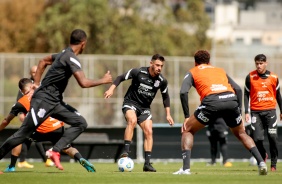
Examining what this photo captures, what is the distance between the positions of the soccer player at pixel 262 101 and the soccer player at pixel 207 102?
3877 millimetres

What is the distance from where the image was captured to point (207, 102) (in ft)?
56.1

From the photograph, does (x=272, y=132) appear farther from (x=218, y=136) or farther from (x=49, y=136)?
(x=218, y=136)

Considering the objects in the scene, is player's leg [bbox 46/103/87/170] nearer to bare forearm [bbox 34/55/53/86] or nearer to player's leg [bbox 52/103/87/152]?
player's leg [bbox 52/103/87/152]

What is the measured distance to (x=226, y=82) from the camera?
1734 centimetres

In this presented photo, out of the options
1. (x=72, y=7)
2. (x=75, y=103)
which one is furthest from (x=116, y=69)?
(x=72, y=7)

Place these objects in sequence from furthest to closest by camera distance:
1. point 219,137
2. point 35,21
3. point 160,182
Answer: point 35,21
point 219,137
point 160,182

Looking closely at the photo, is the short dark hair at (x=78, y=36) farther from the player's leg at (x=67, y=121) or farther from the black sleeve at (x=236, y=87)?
the black sleeve at (x=236, y=87)

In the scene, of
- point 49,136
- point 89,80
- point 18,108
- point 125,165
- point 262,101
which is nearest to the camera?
point 89,80

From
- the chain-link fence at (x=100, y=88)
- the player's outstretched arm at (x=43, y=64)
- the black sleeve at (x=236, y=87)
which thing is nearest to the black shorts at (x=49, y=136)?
the player's outstretched arm at (x=43, y=64)

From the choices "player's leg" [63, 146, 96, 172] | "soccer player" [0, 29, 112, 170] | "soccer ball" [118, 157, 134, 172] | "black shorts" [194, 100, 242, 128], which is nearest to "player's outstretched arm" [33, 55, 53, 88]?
"soccer player" [0, 29, 112, 170]

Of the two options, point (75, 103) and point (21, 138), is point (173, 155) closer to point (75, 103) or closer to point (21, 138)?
point (21, 138)

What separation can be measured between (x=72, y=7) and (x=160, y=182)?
46.3 metres

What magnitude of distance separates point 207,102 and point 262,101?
4.61m

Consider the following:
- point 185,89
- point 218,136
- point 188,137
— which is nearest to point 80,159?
point 188,137
